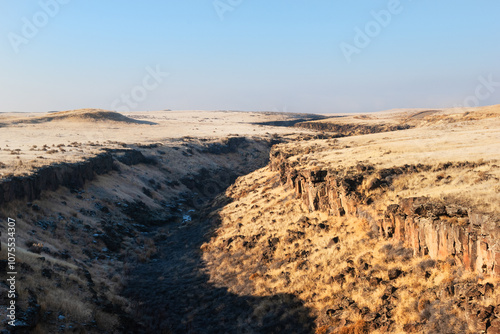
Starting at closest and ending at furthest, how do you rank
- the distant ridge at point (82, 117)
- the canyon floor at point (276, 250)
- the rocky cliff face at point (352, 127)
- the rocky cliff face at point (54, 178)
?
the canyon floor at point (276, 250) → the rocky cliff face at point (54, 178) → the distant ridge at point (82, 117) → the rocky cliff face at point (352, 127)

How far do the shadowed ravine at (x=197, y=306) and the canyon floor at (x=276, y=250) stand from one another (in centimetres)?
10

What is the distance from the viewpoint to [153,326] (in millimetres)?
19469

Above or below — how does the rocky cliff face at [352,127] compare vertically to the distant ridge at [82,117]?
below

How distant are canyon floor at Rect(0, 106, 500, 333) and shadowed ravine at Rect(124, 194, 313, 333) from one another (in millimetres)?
102

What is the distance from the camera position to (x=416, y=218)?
18.3 m

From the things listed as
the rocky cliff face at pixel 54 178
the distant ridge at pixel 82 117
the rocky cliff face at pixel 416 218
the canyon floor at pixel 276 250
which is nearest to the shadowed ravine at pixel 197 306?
the canyon floor at pixel 276 250

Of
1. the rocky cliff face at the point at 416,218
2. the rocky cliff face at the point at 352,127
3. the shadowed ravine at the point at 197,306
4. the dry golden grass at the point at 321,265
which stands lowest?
the shadowed ravine at the point at 197,306

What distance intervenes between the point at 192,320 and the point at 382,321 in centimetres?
1061

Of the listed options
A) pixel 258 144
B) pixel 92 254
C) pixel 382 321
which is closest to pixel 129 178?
Answer: pixel 92 254

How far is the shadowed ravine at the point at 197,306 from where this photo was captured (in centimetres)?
1900

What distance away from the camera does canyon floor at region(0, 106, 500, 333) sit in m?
15.4

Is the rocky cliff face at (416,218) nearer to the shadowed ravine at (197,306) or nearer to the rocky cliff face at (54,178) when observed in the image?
the shadowed ravine at (197,306)

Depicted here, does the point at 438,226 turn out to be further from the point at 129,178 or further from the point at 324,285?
the point at 129,178

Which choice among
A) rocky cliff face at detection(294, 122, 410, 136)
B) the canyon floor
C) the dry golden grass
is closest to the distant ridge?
the canyon floor
